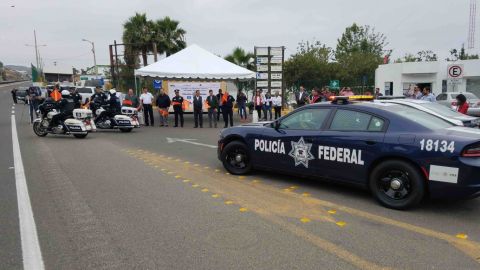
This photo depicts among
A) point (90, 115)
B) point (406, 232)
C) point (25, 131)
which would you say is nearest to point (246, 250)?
point (406, 232)

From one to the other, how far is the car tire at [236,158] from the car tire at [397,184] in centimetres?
246

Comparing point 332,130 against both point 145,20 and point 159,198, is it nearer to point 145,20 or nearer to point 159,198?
point 159,198

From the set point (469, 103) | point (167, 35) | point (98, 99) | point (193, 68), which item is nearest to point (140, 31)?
point (167, 35)

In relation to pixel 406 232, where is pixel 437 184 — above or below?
above

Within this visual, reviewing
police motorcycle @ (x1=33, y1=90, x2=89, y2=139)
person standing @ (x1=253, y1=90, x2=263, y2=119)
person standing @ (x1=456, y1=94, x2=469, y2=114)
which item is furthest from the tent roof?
person standing @ (x1=456, y1=94, x2=469, y2=114)

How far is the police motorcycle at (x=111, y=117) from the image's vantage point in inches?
585

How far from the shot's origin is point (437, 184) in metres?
5.00

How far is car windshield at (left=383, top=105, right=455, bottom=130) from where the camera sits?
5414 millimetres

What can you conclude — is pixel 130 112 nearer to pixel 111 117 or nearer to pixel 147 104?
pixel 111 117

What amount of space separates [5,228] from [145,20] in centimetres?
3710

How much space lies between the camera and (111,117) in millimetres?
15062

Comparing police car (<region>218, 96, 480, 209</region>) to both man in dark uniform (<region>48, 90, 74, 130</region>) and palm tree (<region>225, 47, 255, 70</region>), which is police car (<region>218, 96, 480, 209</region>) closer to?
man in dark uniform (<region>48, 90, 74, 130</region>)

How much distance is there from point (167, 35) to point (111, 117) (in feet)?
83.7

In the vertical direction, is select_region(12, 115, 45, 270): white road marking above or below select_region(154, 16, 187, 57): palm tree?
below
